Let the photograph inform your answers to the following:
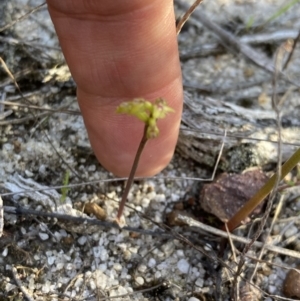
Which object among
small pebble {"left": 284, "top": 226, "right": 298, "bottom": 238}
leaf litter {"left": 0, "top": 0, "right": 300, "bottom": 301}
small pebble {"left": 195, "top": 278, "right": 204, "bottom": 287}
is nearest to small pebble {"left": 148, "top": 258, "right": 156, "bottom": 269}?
leaf litter {"left": 0, "top": 0, "right": 300, "bottom": 301}

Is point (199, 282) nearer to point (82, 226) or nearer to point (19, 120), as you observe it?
point (82, 226)

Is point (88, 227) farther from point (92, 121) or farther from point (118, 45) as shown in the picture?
point (118, 45)

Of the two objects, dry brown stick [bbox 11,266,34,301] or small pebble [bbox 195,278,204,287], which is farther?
small pebble [bbox 195,278,204,287]

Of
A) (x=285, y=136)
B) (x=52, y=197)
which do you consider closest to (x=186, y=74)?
(x=285, y=136)

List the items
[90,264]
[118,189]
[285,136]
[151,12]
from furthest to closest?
[285,136] → [118,189] → [90,264] → [151,12]

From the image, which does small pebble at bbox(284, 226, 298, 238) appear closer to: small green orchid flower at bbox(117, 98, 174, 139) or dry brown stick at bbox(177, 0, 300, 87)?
dry brown stick at bbox(177, 0, 300, 87)

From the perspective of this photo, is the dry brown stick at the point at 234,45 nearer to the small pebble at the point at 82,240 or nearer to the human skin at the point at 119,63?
the human skin at the point at 119,63

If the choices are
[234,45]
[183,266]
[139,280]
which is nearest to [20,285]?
[139,280]
